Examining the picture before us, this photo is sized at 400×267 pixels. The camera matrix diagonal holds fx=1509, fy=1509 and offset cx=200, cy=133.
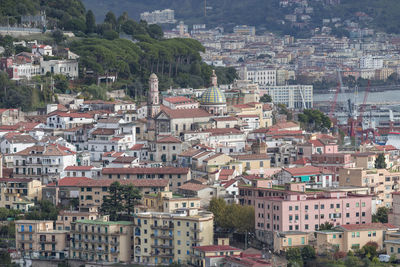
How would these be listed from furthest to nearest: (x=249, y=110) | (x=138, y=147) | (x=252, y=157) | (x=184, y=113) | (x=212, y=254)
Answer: (x=249, y=110) < (x=184, y=113) < (x=138, y=147) < (x=252, y=157) < (x=212, y=254)

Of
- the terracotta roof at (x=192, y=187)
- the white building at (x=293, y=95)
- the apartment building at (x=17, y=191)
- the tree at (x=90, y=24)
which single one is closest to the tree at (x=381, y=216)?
the terracotta roof at (x=192, y=187)

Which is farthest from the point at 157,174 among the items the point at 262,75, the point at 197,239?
the point at 262,75

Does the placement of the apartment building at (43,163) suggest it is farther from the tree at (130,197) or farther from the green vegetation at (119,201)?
the tree at (130,197)

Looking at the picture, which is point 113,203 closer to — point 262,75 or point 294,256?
point 294,256

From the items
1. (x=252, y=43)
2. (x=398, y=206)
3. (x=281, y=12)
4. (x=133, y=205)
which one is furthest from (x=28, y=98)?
(x=281, y=12)

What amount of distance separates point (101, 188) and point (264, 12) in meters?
119

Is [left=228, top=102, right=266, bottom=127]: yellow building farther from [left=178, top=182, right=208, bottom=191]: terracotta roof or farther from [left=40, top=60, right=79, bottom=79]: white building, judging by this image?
[left=178, top=182, right=208, bottom=191]: terracotta roof

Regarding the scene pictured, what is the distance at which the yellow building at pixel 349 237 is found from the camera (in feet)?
143

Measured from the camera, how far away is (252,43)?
486 feet

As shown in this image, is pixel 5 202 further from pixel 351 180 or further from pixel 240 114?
pixel 240 114

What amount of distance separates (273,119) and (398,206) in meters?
22.1

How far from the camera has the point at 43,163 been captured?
174 ft

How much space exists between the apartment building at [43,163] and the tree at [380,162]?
1083 cm

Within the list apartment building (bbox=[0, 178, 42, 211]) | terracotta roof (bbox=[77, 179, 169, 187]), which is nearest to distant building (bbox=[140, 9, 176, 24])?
apartment building (bbox=[0, 178, 42, 211])
